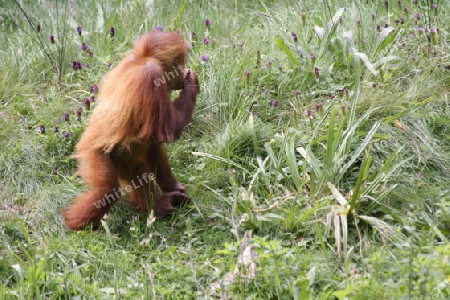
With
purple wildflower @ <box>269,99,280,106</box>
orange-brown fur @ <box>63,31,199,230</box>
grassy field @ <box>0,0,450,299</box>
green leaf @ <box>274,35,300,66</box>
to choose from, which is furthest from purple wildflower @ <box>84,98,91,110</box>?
green leaf @ <box>274,35,300,66</box>

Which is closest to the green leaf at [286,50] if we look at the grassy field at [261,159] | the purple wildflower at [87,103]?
the grassy field at [261,159]

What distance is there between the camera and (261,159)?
4844mm

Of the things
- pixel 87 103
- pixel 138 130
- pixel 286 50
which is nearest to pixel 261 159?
pixel 138 130

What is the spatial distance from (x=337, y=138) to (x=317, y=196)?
1.23 feet

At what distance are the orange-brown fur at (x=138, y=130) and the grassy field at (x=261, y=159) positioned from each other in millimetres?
147

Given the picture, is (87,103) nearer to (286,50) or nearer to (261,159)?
(261,159)

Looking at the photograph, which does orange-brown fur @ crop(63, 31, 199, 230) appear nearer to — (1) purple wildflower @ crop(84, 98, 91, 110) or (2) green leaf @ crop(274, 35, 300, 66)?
(1) purple wildflower @ crop(84, 98, 91, 110)

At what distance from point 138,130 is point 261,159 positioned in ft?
3.18

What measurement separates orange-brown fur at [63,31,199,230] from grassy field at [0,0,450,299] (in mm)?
147

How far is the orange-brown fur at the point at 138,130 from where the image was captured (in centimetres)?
420

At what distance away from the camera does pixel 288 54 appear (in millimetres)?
5531

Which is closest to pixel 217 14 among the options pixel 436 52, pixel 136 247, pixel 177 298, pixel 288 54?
pixel 288 54

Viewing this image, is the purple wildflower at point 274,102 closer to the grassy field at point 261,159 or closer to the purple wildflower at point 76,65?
the grassy field at point 261,159

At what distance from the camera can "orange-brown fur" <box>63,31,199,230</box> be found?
4.20m
